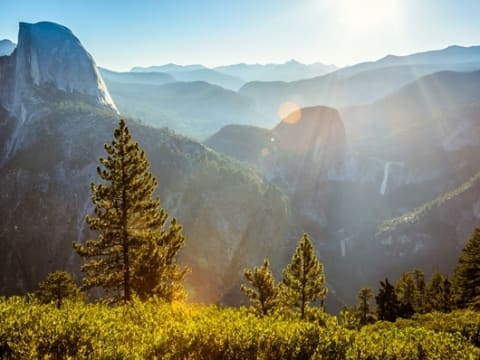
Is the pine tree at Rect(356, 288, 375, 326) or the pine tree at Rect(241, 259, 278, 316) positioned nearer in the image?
the pine tree at Rect(241, 259, 278, 316)

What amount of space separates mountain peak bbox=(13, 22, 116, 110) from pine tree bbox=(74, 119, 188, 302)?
147 meters

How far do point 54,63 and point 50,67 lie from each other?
3.56 m

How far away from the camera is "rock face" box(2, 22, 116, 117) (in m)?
146

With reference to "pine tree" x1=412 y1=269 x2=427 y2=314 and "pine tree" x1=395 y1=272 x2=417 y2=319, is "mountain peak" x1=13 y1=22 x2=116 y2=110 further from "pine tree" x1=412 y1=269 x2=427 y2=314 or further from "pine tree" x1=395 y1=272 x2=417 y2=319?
"pine tree" x1=412 y1=269 x2=427 y2=314

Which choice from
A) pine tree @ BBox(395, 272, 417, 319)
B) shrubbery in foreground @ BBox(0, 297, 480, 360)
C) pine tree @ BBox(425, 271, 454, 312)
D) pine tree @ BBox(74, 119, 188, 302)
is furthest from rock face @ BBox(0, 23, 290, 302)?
shrubbery in foreground @ BBox(0, 297, 480, 360)

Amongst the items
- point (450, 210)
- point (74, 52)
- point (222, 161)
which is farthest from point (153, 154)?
point (450, 210)

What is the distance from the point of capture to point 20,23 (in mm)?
170125

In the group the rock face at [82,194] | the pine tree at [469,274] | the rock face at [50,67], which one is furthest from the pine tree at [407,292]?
the rock face at [50,67]

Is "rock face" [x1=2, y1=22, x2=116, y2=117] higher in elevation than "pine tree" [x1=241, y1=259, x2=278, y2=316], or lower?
higher

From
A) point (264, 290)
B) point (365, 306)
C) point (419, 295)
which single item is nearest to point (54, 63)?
point (264, 290)

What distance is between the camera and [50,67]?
16075cm

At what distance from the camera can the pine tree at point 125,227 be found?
22672 mm

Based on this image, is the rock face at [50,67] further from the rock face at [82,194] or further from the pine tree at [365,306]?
the pine tree at [365,306]

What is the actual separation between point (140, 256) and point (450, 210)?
166 metres
